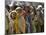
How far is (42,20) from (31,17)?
171 millimetres

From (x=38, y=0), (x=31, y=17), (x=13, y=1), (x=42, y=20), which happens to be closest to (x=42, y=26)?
(x=42, y=20)

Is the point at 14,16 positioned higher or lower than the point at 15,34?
higher

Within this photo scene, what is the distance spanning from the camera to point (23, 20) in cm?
125

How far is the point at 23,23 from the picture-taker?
4.08 ft

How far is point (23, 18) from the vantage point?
1.25 metres

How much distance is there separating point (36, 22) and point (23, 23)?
0.19m

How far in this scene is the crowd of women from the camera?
1212 millimetres

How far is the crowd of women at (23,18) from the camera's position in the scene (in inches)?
47.7

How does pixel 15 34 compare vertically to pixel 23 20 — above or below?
below
